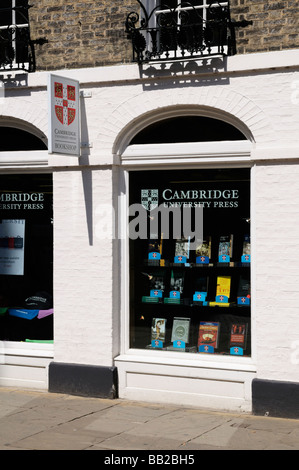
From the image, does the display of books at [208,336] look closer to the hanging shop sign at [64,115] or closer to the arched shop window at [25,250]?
the arched shop window at [25,250]

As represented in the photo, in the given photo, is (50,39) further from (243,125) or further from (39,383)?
(39,383)

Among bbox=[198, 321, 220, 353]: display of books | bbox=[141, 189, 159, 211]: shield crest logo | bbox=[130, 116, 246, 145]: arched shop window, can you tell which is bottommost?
bbox=[198, 321, 220, 353]: display of books

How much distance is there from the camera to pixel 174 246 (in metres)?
9.09

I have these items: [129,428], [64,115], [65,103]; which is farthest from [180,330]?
[65,103]

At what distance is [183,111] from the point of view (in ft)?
28.7

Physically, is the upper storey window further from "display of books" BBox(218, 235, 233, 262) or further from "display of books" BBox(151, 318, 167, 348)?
"display of books" BBox(151, 318, 167, 348)

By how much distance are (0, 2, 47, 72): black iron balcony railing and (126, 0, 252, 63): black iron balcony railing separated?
1298 mm

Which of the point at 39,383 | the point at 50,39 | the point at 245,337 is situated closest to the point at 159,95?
the point at 50,39

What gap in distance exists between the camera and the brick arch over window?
8.26 meters

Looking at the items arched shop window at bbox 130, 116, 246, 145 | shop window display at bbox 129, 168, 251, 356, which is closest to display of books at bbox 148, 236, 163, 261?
shop window display at bbox 129, 168, 251, 356

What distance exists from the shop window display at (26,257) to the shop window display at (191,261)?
4.00ft

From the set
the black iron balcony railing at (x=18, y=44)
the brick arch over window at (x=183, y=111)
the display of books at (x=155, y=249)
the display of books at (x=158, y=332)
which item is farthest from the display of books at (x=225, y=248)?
the black iron balcony railing at (x=18, y=44)
